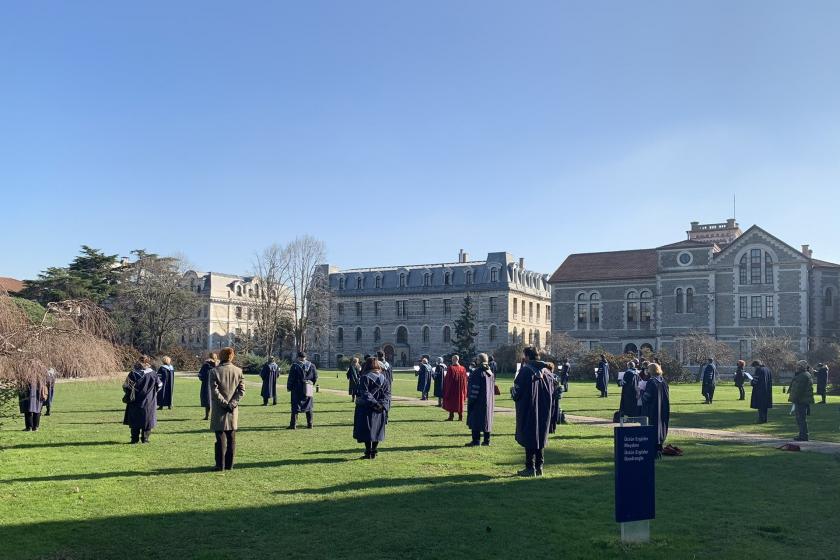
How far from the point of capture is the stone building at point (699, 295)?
177 feet

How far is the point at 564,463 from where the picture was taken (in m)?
12.0

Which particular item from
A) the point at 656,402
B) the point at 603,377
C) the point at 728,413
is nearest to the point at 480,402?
the point at 656,402

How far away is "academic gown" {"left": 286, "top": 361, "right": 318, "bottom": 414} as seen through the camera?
1642 centimetres

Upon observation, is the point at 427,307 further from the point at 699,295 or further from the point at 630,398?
the point at 630,398

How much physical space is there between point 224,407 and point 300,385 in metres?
5.88

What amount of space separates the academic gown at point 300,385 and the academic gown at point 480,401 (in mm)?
4232

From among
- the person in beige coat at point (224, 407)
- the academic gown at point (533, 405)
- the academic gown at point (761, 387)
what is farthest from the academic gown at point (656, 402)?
the academic gown at point (761, 387)

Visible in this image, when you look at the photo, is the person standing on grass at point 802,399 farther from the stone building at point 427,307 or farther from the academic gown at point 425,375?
the stone building at point 427,307

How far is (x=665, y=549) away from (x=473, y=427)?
23.2 ft

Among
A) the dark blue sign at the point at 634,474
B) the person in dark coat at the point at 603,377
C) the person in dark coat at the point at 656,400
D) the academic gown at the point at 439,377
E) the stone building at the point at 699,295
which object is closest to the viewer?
the dark blue sign at the point at 634,474

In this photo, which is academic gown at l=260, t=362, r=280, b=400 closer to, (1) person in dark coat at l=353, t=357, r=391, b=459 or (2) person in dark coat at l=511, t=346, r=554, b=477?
(1) person in dark coat at l=353, t=357, r=391, b=459

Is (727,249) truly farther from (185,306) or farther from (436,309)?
(185,306)

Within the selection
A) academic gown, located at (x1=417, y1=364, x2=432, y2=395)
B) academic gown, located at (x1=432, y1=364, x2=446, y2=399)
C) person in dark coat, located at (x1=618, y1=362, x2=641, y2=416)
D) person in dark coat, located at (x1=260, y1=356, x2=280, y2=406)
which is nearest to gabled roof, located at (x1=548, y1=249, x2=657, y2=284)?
academic gown, located at (x1=417, y1=364, x2=432, y2=395)

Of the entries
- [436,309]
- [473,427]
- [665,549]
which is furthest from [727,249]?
[665,549]
